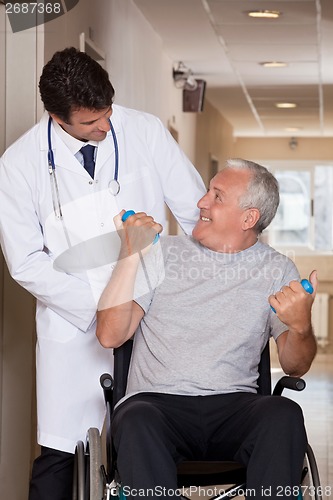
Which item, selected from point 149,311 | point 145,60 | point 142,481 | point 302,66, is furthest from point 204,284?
point 302,66

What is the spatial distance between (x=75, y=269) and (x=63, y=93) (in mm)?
519

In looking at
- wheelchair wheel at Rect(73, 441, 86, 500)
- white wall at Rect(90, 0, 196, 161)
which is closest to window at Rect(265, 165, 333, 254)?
white wall at Rect(90, 0, 196, 161)

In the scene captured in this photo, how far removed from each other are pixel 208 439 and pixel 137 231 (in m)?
0.56

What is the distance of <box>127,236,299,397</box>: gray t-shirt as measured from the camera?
7.82 ft

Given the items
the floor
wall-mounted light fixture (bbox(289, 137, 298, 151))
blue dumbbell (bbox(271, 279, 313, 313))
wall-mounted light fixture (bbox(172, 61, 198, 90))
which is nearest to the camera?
Result: blue dumbbell (bbox(271, 279, 313, 313))

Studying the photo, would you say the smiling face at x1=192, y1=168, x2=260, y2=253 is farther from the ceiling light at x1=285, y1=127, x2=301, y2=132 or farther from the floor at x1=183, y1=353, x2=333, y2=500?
the ceiling light at x1=285, y1=127, x2=301, y2=132

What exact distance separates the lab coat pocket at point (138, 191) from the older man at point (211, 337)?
15 centimetres

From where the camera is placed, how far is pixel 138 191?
2615 mm

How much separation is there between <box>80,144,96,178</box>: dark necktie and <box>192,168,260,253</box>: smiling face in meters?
0.33

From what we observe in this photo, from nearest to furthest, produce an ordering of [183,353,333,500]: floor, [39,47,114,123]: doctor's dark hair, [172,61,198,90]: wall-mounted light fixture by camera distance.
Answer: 1. [39,47,114,123]: doctor's dark hair
2. [183,353,333,500]: floor
3. [172,61,198,90]: wall-mounted light fixture

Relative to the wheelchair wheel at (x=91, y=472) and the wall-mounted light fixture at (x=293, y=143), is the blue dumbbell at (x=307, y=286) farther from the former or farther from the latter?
the wall-mounted light fixture at (x=293, y=143)

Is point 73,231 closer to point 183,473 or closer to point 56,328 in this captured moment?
point 56,328

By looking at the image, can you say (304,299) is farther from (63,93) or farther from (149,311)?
(63,93)

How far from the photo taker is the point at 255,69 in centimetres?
749
